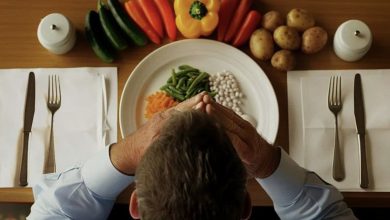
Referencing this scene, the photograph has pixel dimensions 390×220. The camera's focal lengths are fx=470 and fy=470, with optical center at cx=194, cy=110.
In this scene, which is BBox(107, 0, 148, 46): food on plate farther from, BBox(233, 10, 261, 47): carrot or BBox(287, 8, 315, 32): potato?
BBox(287, 8, 315, 32): potato

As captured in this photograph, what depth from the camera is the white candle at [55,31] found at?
1.09 meters

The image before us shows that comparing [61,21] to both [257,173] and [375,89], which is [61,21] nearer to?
[257,173]

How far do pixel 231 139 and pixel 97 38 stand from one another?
447 mm

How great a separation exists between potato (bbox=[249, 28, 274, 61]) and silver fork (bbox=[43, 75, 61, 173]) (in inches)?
18.6

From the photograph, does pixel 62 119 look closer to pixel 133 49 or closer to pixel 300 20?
pixel 133 49

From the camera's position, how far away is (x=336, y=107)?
3.58ft

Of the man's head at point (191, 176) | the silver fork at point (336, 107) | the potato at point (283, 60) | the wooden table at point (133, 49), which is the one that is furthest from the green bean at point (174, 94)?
the man's head at point (191, 176)

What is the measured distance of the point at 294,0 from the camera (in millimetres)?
1149

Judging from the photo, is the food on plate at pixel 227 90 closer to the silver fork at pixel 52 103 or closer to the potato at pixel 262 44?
the potato at pixel 262 44

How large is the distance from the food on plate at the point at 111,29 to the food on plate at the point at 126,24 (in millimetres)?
12

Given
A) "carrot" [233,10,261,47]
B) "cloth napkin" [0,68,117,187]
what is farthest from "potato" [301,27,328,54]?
"cloth napkin" [0,68,117,187]

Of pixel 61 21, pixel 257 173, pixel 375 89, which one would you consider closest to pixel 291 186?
pixel 257 173

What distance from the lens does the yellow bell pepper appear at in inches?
42.6

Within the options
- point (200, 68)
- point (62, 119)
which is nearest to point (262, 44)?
point (200, 68)
